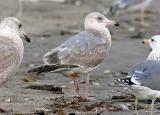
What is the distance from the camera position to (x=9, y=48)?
9227 millimetres

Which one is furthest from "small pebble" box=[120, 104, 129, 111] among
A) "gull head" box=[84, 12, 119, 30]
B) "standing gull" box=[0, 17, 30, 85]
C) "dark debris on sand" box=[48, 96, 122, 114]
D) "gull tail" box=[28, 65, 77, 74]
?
"gull head" box=[84, 12, 119, 30]

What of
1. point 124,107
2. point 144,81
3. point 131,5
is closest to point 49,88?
point 124,107

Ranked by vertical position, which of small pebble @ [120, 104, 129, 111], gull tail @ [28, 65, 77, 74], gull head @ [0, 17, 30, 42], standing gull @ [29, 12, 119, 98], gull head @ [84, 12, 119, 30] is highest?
gull head @ [84, 12, 119, 30]

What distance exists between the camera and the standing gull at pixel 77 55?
32.7ft

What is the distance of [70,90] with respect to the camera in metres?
10.6

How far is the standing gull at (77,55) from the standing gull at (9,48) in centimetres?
53

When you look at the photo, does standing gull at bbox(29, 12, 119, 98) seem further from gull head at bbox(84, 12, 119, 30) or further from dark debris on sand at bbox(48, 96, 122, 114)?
dark debris on sand at bbox(48, 96, 122, 114)

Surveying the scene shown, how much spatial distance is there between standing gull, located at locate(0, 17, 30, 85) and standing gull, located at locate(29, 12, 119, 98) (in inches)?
20.8

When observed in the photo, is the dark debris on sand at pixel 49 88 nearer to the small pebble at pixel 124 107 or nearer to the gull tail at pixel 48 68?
the gull tail at pixel 48 68

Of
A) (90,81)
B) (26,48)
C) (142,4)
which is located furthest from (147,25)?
(90,81)

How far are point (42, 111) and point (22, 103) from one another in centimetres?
70

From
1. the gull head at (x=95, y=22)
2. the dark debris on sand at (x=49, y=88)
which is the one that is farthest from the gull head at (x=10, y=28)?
the gull head at (x=95, y=22)

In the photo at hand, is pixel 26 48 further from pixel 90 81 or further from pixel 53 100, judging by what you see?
pixel 53 100

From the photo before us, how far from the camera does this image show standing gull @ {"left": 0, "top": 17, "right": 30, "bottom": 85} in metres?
9.09
